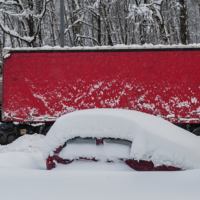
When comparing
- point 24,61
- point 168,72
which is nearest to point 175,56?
point 168,72

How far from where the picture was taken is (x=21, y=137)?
903cm

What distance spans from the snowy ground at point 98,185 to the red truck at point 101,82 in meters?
5.27

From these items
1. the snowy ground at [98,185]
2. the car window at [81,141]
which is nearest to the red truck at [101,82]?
the car window at [81,141]

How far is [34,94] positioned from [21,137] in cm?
156

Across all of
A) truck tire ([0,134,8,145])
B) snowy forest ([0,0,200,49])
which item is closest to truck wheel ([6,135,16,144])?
truck tire ([0,134,8,145])

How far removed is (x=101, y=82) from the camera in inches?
353

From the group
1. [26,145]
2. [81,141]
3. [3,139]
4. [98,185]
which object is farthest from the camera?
[3,139]

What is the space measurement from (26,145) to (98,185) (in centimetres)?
576

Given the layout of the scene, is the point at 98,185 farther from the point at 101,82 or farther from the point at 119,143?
the point at 101,82

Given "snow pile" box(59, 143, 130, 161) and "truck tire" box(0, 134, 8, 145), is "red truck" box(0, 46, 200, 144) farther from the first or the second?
"snow pile" box(59, 143, 130, 161)

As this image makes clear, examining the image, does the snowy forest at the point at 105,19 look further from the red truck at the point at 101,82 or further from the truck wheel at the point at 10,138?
the truck wheel at the point at 10,138

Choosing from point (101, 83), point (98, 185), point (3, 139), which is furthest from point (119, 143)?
point (3, 139)

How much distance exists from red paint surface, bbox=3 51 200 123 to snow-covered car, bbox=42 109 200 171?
14.8 ft

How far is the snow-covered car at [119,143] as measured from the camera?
386cm
